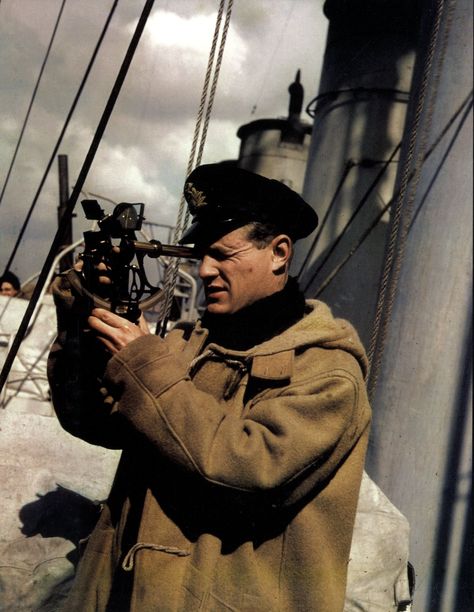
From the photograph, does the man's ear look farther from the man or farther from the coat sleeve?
the coat sleeve

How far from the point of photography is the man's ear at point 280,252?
6.15ft

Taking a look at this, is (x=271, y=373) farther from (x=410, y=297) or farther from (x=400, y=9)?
(x=400, y=9)

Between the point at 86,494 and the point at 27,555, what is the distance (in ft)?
1.30

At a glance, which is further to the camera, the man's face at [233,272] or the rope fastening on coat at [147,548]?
the man's face at [233,272]

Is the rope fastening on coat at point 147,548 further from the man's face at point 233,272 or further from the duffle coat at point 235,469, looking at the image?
the man's face at point 233,272

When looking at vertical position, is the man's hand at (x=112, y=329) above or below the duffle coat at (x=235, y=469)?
above

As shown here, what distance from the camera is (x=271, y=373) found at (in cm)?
165

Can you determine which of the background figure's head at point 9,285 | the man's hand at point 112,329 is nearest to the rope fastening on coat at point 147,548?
the man's hand at point 112,329

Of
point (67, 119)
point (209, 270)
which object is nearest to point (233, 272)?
point (209, 270)

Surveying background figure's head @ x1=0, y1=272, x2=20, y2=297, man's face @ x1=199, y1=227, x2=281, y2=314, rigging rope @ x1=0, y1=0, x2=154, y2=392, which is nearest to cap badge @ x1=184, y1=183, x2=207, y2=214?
man's face @ x1=199, y1=227, x2=281, y2=314

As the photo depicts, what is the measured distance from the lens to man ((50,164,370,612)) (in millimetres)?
1512

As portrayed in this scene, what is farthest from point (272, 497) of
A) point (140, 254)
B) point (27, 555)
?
point (27, 555)

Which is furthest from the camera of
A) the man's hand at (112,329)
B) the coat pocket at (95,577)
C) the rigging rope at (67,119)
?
the rigging rope at (67,119)

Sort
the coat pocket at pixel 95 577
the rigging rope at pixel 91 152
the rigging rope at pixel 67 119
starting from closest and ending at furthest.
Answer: the coat pocket at pixel 95 577 → the rigging rope at pixel 91 152 → the rigging rope at pixel 67 119
